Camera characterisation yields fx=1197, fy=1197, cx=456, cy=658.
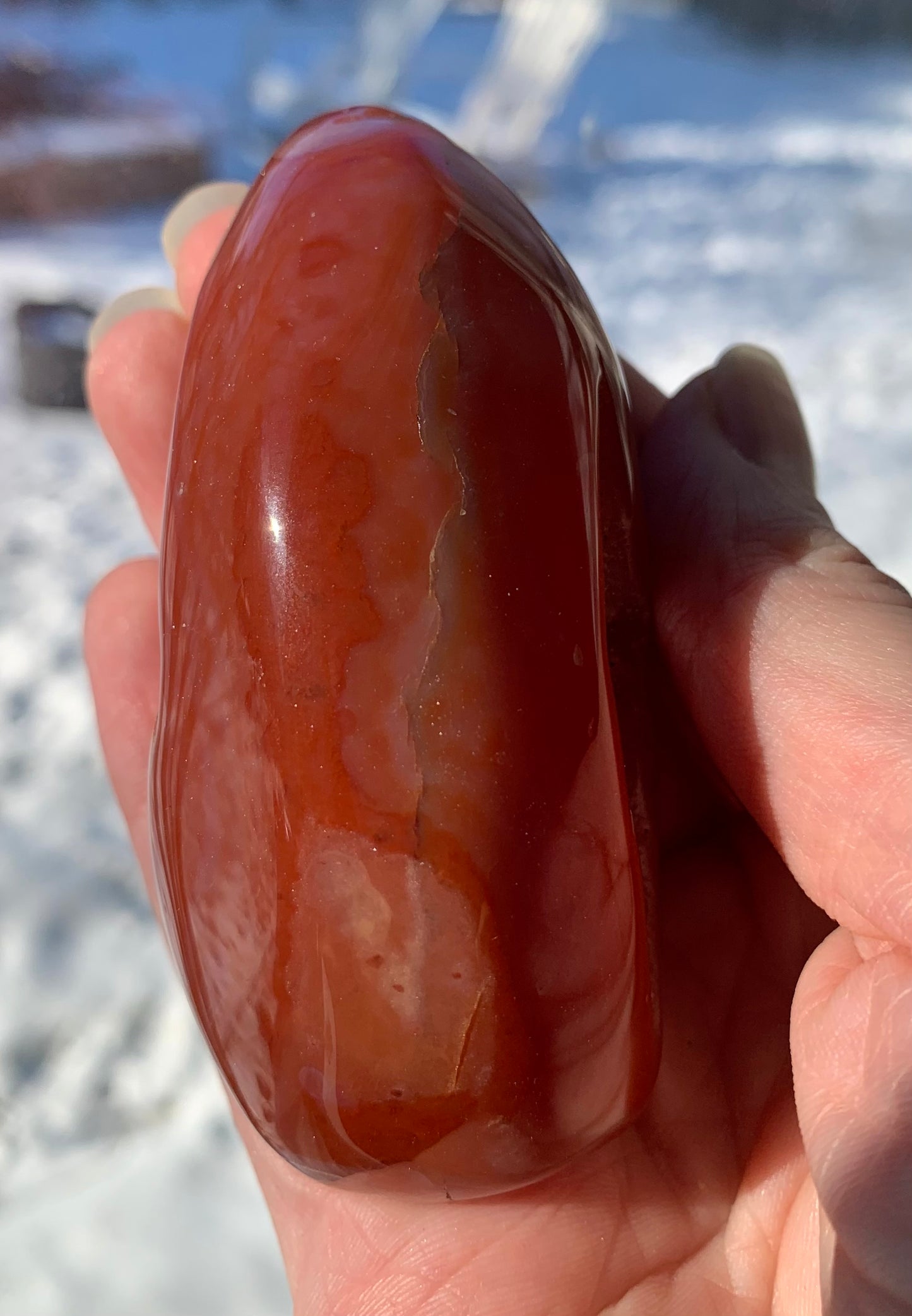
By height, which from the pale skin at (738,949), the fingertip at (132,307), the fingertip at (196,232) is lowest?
the pale skin at (738,949)

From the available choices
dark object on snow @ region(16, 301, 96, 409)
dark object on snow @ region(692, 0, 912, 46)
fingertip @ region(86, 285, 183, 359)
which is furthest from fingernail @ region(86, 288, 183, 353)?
dark object on snow @ region(692, 0, 912, 46)

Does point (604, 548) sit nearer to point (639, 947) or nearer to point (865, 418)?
point (639, 947)

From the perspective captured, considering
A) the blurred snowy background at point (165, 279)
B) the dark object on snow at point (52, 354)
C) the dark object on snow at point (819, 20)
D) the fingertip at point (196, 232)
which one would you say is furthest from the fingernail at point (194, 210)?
the dark object on snow at point (819, 20)

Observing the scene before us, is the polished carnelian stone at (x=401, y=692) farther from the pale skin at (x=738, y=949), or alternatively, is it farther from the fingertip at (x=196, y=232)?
the fingertip at (x=196, y=232)

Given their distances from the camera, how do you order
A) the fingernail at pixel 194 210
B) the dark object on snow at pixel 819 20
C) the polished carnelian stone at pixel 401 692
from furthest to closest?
the dark object on snow at pixel 819 20
the fingernail at pixel 194 210
the polished carnelian stone at pixel 401 692

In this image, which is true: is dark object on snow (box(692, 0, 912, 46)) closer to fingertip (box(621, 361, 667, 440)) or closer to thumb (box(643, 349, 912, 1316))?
fingertip (box(621, 361, 667, 440))

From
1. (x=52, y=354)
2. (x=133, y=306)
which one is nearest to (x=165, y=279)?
(x=52, y=354)

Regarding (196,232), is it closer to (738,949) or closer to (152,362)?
(152,362)

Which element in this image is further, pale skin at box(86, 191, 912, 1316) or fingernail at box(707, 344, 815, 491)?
fingernail at box(707, 344, 815, 491)
